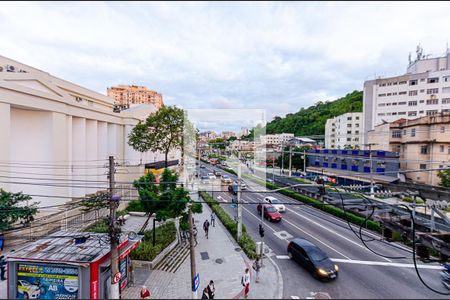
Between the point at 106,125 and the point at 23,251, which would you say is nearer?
the point at 23,251

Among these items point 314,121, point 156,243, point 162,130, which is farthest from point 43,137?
point 314,121

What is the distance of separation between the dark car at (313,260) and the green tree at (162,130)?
14500 mm

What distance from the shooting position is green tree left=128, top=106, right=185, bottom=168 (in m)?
20.1

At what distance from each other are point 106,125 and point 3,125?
9863mm

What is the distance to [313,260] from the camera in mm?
8766

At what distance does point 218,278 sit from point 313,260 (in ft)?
13.1

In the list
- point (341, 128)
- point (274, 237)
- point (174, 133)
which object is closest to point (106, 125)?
point (174, 133)

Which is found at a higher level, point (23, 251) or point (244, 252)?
point (23, 251)

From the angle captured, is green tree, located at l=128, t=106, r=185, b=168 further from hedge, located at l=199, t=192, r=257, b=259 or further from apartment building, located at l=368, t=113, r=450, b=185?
apartment building, located at l=368, t=113, r=450, b=185

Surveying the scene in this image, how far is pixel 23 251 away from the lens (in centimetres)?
746

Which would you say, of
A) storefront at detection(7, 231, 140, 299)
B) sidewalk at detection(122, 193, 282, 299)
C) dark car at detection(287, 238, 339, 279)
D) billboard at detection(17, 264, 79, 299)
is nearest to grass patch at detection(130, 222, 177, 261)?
sidewalk at detection(122, 193, 282, 299)

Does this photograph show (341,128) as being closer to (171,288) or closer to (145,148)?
(145,148)

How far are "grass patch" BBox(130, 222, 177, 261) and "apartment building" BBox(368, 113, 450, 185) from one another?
21.3 meters

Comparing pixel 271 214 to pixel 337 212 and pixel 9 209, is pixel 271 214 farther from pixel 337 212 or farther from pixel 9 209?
pixel 9 209
